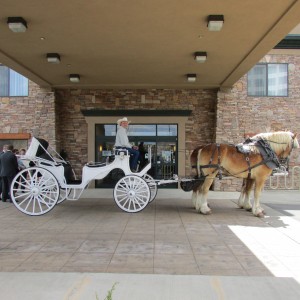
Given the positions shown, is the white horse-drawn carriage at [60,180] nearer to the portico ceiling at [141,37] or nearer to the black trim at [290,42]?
the portico ceiling at [141,37]

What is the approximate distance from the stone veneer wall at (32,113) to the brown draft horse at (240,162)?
23.1ft

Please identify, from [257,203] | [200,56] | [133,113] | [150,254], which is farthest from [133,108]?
[150,254]

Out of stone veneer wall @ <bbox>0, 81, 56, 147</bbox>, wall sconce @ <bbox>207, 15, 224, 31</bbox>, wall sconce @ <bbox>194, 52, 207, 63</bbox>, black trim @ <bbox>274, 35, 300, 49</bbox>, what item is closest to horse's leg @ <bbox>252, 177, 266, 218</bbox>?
wall sconce @ <bbox>194, 52, 207, 63</bbox>

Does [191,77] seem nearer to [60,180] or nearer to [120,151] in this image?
[120,151]

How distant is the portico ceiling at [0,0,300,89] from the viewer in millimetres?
7062

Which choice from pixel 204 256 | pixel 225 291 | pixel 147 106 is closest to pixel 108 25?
pixel 204 256

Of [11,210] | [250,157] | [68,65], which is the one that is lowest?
[11,210]

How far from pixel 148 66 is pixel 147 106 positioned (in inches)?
134

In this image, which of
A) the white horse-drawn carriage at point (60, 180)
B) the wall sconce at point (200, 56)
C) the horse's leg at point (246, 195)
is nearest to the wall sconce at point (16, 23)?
the white horse-drawn carriage at point (60, 180)

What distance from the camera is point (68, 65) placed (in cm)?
1136

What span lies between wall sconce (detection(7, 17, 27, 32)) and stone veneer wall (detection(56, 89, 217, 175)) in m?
6.98

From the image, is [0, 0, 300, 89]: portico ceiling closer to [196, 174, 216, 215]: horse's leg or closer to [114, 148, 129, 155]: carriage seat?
[114, 148, 129, 155]: carriage seat

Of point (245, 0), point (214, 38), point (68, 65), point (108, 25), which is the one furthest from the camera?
point (68, 65)

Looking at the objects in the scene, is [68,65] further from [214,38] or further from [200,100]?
[200,100]
